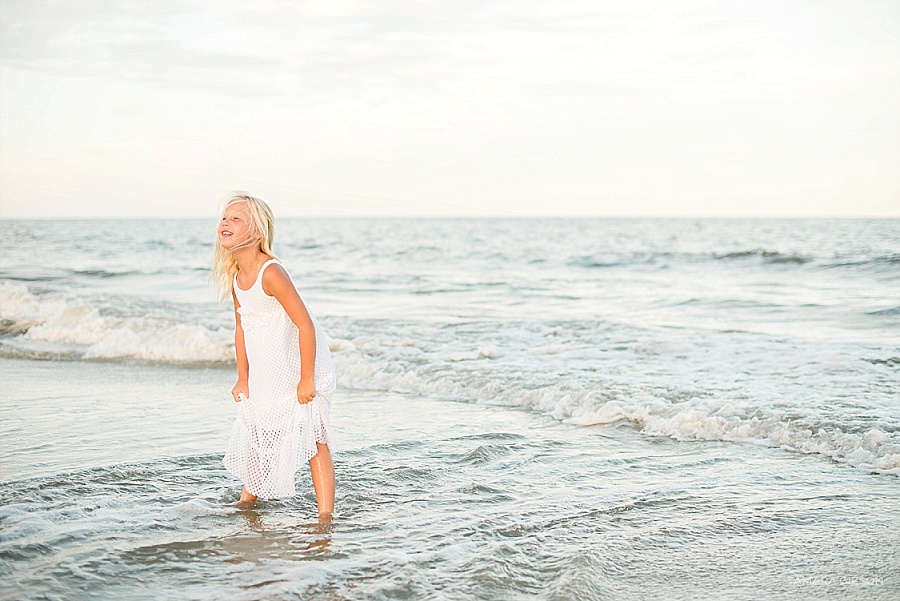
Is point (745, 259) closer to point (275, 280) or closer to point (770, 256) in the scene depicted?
point (770, 256)

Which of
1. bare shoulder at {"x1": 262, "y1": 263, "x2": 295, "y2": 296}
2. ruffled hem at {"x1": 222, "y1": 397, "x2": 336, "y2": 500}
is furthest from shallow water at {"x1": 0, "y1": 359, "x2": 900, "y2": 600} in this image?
bare shoulder at {"x1": 262, "y1": 263, "x2": 295, "y2": 296}

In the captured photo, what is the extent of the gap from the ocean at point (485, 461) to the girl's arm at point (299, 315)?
751 millimetres

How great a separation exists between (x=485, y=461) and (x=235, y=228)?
2.37 metres

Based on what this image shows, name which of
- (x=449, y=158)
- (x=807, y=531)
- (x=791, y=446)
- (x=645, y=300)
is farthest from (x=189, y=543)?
(x=449, y=158)

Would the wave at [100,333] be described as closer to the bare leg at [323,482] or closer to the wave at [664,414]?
the wave at [664,414]

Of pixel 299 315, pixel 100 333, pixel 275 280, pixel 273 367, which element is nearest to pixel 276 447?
pixel 273 367

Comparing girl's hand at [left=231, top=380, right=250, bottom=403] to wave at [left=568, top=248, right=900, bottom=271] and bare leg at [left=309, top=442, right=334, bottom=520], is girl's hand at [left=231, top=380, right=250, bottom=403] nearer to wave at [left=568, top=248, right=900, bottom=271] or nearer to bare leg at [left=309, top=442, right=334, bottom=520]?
bare leg at [left=309, top=442, right=334, bottom=520]

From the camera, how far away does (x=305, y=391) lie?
13.6 feet

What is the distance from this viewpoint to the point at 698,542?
13.2 feet

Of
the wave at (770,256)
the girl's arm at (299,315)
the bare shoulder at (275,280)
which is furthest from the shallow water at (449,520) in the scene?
the wave at (770,256)

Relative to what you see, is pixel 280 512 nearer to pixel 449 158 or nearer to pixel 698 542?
pixel 698 542

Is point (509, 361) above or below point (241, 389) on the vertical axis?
below

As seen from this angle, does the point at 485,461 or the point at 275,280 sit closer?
the point at 275,280


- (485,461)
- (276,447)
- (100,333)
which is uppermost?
(276,447)
